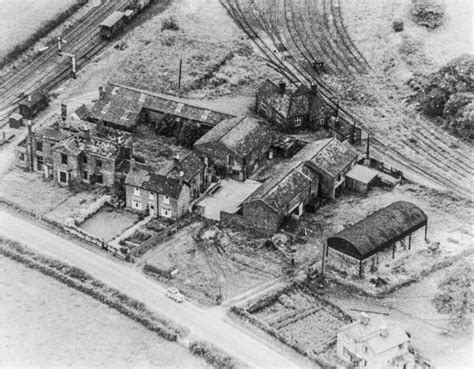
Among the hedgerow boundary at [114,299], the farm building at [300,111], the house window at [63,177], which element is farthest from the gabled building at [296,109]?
the hedgerow boundary at [114,299]

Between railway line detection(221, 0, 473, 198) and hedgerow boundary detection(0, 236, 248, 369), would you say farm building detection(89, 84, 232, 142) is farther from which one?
hedgerow boundary detection(0, 236, 248, 369)

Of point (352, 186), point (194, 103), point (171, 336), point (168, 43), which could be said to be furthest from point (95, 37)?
point (171, 336)

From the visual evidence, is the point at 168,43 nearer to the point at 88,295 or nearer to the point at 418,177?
the point at 418,177

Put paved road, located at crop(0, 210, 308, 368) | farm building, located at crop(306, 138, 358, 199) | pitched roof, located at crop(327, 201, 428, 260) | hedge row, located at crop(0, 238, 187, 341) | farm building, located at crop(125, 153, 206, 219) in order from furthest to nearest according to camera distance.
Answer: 1. farm building, located at crop(306, 138, 358, 199)
2. farm building, located at crop(125, 153, 206, 219)
3. pitched roof, located at crop(327, 201, 428, 260)
4. hedge row, located at crop(0, 238, 187, 341)
5. paved road, located at crop(0, 210, 308, 368)

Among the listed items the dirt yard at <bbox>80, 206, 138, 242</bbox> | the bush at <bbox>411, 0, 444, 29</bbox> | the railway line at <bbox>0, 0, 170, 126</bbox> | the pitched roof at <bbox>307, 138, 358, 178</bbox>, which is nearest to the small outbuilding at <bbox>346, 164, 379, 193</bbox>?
the pitched roof at <bbox>307, 138, 358, 178</bbox>

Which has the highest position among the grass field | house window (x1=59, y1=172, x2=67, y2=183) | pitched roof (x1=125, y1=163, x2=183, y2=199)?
the grass field

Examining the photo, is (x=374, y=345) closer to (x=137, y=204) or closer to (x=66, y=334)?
(x=66, y=334)

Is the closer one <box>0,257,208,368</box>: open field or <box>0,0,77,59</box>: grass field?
<box>0,257,208,368</box>: open field

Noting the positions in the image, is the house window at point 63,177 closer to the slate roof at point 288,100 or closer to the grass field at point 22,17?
the slate roof at point 288,100
